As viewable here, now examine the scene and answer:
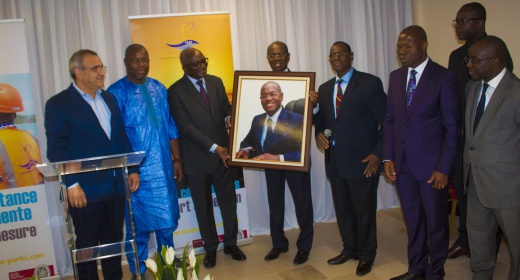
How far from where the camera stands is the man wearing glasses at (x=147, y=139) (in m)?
3.77

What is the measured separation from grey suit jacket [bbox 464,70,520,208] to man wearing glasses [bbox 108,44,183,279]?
2.48 meters

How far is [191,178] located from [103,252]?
151 centimetres

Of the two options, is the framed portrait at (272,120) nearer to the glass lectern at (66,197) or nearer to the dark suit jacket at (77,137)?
the dark suit jacket at (77,137)

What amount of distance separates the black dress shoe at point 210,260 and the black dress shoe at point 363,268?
4.45 ft

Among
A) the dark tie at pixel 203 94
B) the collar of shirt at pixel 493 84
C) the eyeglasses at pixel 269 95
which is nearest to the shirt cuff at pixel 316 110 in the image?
the eyeglasses at pixel 269 95

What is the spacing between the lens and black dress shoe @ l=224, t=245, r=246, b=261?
4289 mm

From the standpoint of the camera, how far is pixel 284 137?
3715 mm

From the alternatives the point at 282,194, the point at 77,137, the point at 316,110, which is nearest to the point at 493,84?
the point at 316,110

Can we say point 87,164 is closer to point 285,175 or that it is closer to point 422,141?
point 285,175

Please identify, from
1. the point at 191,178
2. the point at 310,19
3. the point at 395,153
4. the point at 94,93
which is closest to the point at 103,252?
the point at 94,93

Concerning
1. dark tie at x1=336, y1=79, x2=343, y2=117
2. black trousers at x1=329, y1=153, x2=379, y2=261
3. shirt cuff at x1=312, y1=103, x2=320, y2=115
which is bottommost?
black trousers at x1=329, y1=153, x2=379, y2=261

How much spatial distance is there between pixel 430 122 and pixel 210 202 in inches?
85.7

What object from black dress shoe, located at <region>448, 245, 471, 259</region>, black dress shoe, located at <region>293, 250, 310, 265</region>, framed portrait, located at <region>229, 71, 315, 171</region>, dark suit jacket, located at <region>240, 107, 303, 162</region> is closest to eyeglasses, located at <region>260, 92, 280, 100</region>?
framed portrait, located at <region>229, 71, 315, 171</region>

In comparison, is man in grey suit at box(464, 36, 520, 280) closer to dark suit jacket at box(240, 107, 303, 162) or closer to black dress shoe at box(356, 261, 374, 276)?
black dress shoe at box(356, 261, 374, 276)
